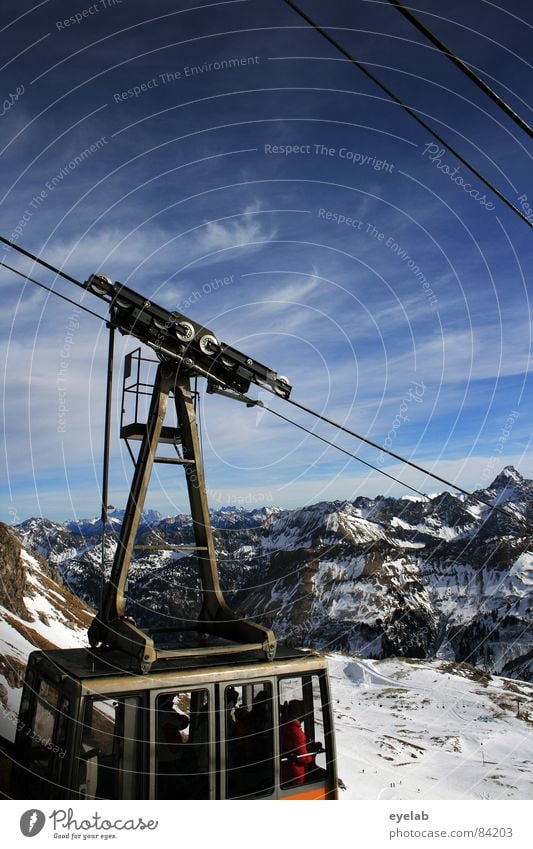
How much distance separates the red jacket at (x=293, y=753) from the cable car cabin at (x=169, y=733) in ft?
0.05

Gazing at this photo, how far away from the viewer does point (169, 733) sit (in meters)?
7.80

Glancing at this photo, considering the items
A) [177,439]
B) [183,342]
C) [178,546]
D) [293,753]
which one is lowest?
[293,753]

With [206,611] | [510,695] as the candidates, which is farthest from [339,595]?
[206,611]

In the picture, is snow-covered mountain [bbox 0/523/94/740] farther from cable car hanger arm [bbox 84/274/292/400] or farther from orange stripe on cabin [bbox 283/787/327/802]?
cable car hanger arm [bbox 84/274/292/400]

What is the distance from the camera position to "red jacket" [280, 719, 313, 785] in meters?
7.67

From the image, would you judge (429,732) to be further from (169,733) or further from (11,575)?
(11,575)
